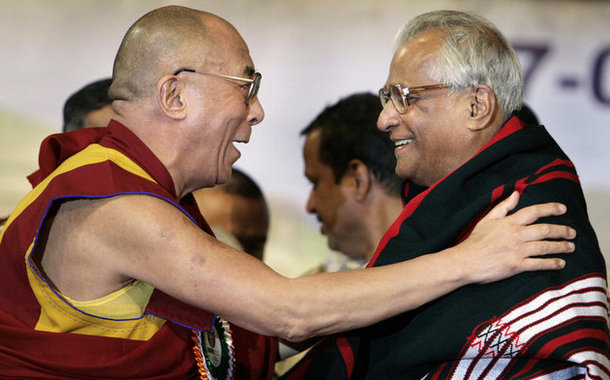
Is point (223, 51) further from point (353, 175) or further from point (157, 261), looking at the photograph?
point (353, 175)

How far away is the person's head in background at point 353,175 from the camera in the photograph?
3.99 m

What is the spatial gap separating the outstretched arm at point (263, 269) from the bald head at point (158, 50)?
0.45 metres

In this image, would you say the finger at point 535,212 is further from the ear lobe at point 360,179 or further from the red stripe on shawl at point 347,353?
the ear lobe at point 360,179

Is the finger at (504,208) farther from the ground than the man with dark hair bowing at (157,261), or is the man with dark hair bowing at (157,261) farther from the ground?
the finger at (504,208)

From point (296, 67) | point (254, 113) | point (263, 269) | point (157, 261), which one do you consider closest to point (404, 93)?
point (254, 113)

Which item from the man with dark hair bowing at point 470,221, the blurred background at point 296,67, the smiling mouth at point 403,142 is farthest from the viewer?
the blurred background at point 296,67

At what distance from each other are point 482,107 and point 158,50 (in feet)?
3.29

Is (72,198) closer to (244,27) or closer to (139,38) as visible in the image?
(139,38)

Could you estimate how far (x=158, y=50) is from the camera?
8.32ft

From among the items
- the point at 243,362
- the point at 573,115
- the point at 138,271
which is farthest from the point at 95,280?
the point at 573,115

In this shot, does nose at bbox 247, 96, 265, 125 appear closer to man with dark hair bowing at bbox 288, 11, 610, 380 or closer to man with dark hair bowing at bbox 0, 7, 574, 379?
man with dark hair bowing at bbox 0, 7, 574, 379

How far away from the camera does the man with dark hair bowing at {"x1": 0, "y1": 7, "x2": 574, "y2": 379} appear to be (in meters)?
2.22

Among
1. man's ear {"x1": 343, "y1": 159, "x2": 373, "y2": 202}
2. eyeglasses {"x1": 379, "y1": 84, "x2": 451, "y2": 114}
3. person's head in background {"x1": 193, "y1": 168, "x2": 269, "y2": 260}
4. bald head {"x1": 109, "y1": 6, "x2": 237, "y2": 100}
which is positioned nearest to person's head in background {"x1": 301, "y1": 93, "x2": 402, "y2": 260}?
man's ear {"x1": 343, "y1": 159, "x2": 373, "y2": 202}

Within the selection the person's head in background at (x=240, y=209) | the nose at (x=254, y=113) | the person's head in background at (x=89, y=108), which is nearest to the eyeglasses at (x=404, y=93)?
the nose at (x=254, y=113)
